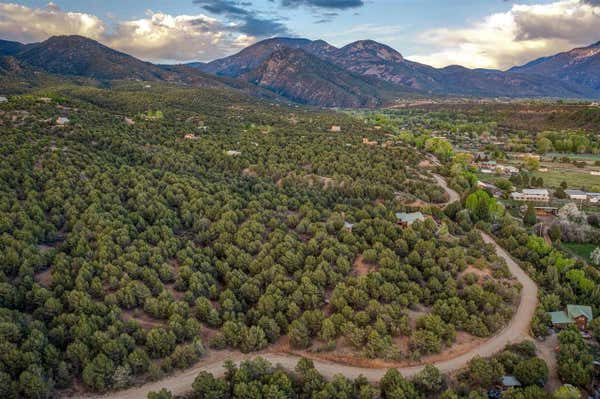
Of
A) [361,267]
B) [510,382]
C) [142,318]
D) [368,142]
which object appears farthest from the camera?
[368,142]

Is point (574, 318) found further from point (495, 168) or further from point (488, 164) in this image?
point (488, 164)

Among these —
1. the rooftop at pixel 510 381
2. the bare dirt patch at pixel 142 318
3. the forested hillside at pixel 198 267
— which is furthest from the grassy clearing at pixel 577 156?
the bare dirt patch at pixel 142 318

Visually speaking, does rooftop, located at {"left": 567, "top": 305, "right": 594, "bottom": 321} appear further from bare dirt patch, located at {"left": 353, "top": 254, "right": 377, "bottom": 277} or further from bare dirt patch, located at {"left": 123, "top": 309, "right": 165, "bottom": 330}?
bare dirt patch, located at {"left": 123, "top": 309, "right": 165, "bottom": 330}

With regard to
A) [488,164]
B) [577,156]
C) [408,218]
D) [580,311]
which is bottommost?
[580,311]

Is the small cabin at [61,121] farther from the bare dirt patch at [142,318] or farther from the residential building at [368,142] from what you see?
the residential building at [368,142]

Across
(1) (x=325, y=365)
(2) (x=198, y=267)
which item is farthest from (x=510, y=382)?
(2) (x=198, y=267)

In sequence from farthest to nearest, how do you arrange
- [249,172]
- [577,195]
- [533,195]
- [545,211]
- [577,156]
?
[577,156], [249,172], [533,195], [577,195], [545,211]
